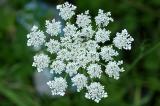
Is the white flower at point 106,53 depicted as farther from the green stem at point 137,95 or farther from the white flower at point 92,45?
the green stem at point 137,95

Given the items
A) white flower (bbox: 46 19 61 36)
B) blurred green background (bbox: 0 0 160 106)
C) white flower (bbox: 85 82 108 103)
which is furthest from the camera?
blurred green background (bbox: 0 0 160 106)

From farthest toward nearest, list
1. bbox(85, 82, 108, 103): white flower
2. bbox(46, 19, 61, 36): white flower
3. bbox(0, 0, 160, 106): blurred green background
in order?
1. bbox(0, 0, 160, 106): blurred green background
2. bbox(46, 19, 61, 36): white flower
3. bbox(85, 82, 108, 103): white flower

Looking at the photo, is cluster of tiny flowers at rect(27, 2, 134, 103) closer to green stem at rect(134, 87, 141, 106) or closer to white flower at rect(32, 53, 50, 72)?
white flower at rect(32, 53, 50, 72)

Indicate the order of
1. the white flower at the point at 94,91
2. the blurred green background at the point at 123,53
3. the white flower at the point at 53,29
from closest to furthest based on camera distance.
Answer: the white flower at the point at 94,91 < the white flower at the point at 53,29 < the blurred green background at the point at 123,53

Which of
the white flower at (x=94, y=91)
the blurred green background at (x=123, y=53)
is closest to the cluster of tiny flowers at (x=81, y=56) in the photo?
the white flower at (x=94, y=91)

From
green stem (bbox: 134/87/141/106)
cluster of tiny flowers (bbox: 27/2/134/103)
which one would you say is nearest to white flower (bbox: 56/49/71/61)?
cluster of tiny flowers (bbox: 27/2/134/103)

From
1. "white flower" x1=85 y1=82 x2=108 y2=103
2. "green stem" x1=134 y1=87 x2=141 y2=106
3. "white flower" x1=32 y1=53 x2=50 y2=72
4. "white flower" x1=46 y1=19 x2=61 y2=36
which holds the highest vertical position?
"green stem" x1=134 y1=87 x2=141 y2=106

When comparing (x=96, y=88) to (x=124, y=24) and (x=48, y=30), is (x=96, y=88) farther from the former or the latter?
(x=124, y=24)

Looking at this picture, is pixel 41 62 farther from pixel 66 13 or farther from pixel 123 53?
pixel 123 53
